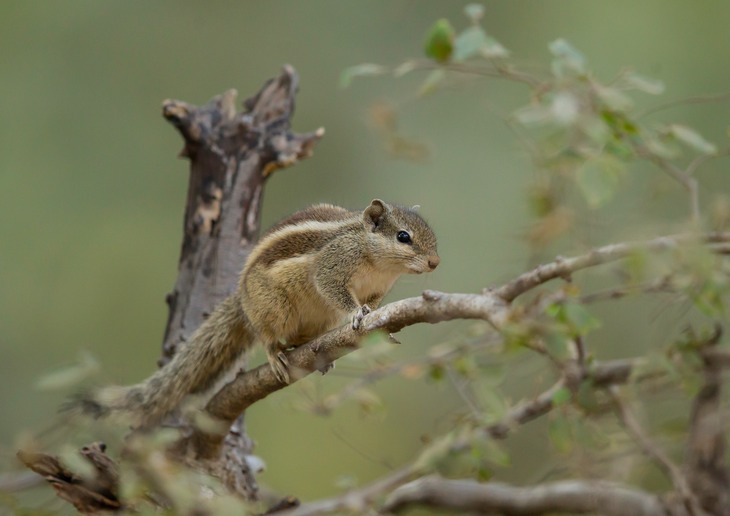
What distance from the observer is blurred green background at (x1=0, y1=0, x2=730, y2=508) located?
9.18 metres

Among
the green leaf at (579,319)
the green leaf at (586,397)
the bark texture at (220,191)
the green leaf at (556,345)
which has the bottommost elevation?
the green leaf at (586,397)

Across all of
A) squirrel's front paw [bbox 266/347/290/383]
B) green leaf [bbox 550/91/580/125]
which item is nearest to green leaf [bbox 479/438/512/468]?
green leaf [bbox 550/91/580/125]

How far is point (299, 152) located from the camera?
476cm

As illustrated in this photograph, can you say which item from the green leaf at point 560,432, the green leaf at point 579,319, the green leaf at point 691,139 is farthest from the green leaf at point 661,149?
the green leaf at point 560,432

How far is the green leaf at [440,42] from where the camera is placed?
2783mm

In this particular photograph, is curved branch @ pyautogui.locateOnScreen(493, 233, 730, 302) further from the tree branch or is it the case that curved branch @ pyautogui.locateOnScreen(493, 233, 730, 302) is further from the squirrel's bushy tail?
the squirrel's bushy tail

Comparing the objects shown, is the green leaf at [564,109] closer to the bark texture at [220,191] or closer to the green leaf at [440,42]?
the green leaf at [440,42]

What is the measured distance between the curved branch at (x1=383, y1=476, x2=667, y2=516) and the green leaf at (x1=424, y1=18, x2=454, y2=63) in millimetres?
1145

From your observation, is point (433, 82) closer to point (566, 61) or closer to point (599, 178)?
point (566, 61)

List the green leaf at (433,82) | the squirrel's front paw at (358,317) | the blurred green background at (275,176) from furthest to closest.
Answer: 1. the blurred green background at (275,176)
2. the squirrel's front paw at (358,317)
3. the green leaf at (433,82)

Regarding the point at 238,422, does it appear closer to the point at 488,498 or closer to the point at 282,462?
the point at 488,498

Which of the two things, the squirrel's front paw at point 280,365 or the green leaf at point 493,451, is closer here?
the green leaf at point 493,451

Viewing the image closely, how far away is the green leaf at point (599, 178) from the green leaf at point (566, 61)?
25 centimetres

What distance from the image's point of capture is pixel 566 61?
2605 mm
